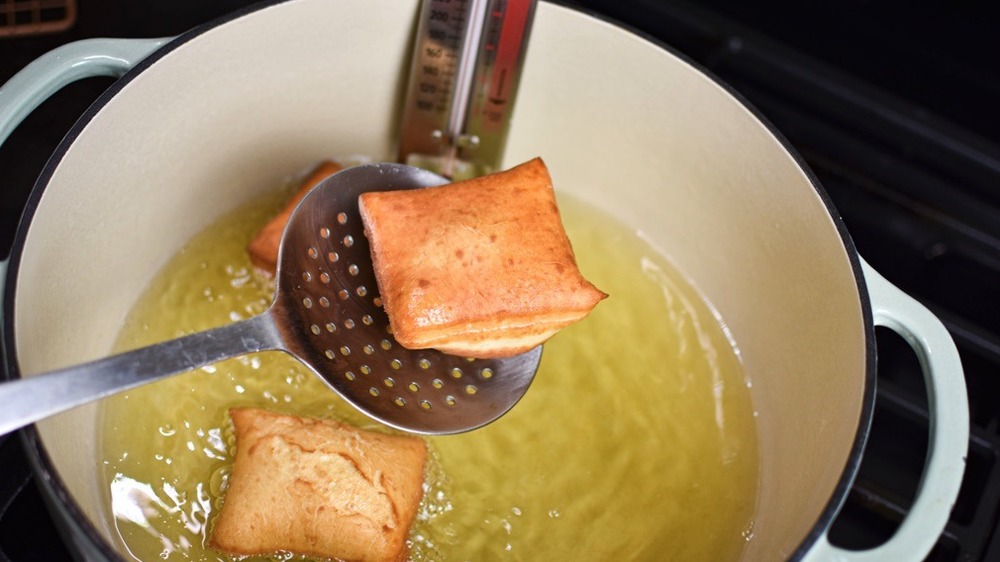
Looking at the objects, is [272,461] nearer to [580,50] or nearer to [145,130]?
[145,130]

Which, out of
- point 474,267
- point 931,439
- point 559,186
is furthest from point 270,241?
point 931,439

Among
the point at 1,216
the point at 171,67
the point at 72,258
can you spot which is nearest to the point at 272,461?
the point at 72,258

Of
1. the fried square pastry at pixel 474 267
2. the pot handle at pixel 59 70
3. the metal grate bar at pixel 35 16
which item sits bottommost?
the fried square pastry at pixel 474 267

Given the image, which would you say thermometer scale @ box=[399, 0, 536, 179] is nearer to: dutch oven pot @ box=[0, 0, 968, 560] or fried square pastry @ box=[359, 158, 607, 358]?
dutch oven pot @ box=[0, 0, 968, 560]

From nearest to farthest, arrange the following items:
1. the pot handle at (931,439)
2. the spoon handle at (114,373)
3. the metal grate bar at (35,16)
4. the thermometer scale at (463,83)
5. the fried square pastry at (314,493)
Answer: the spoon handle at (114,373)
the pot handle at (931,439)
the fried square pastry at (314,493)
the thermometer scale at (463,83)
the metal grate bar at (35,16)

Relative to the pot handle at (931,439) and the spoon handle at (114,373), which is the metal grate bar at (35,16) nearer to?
the spoon handle at (114,373)

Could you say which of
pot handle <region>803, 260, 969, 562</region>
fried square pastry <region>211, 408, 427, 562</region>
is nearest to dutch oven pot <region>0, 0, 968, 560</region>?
pot handle <region>803, 260, 969, 562</region>

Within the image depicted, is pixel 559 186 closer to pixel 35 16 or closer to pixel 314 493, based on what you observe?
pixel 314 493

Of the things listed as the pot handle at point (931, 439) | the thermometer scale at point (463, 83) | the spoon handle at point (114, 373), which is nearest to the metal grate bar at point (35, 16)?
the thermometer scale at point (463, 83)
